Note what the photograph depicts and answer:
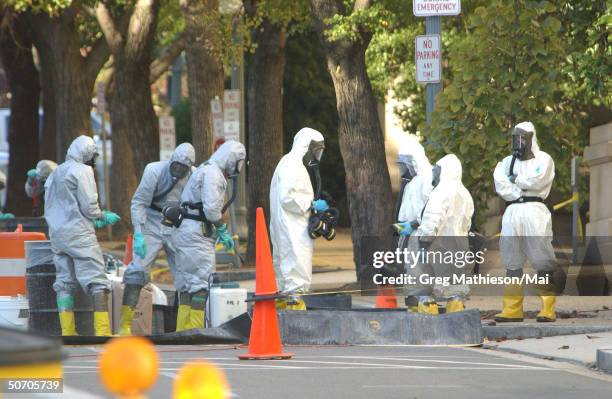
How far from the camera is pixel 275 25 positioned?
81.4ft

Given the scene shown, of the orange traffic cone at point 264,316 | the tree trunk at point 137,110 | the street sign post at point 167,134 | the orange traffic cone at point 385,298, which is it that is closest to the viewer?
the orange traffic cone at point 264,316

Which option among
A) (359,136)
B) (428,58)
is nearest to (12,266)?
(428,58)

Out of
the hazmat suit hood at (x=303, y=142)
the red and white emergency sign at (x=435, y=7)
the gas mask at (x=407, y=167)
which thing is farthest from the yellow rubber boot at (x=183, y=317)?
the red and white emergency sign at (x=435, y=7)

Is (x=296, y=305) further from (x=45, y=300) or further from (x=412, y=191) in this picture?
(x=45, y=300)

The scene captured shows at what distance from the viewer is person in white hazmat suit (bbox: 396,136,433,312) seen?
47.8 ft

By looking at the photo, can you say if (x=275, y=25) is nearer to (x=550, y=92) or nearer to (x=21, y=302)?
(x=550, y=92)

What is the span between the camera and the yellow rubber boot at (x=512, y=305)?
47.9 ft

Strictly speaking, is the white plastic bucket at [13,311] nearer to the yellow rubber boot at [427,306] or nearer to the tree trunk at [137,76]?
the yellow rubber boot at [427,306]

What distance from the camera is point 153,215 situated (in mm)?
14391

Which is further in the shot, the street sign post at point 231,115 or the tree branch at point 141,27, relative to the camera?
the tree branch at point 141,27

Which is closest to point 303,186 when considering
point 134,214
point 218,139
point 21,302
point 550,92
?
point 134,214

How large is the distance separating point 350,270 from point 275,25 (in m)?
4.24

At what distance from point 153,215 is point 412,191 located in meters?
2.55

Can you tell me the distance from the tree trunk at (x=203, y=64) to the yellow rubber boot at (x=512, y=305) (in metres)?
10.3
